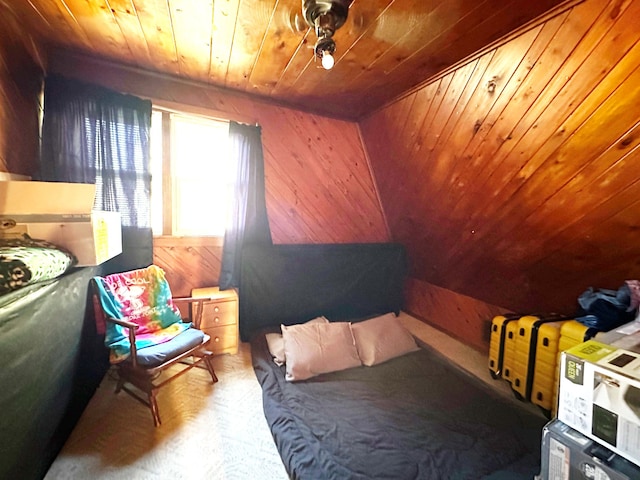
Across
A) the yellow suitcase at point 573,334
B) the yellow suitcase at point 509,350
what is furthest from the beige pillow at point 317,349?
the yellow suitcase at point 573,334

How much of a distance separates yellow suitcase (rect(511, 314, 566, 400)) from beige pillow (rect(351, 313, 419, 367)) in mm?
799

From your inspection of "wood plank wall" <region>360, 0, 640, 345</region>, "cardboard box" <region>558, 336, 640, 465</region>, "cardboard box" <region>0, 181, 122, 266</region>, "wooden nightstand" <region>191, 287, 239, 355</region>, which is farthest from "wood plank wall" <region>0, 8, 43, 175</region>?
"cardboard box" <region>558, 336, 640, 465</region>

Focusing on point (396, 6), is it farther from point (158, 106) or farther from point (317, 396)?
point (317, 396)

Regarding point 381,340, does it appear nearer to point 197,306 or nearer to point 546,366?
point 546,366

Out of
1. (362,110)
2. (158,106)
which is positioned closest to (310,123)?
(362,110)

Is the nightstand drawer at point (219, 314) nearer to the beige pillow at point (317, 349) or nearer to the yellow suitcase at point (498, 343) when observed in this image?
the beige pillow at point (317, 349)

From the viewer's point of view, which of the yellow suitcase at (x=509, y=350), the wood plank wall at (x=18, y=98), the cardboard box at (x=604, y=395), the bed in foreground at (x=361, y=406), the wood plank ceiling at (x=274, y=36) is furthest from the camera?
the yellow suitcase at (x=509, y=350)

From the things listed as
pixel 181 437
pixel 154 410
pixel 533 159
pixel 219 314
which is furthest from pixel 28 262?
pixel 533 159

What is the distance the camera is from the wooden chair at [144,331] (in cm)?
177

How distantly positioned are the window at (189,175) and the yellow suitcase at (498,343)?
8.52ft

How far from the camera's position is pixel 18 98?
1760 millimetres

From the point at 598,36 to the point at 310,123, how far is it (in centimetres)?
214

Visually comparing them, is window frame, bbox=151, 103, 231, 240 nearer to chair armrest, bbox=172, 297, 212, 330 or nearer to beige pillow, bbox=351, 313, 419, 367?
chair armrest, bbox=172, 297, 212, 330

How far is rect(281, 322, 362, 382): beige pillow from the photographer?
7.12 feet
